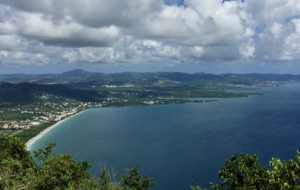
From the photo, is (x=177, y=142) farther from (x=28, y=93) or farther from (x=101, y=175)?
(x=28, y=93)

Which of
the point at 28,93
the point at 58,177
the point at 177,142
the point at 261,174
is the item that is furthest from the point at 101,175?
the point at 28,93

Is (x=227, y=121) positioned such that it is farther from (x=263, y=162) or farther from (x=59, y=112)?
(x=59, y=112)

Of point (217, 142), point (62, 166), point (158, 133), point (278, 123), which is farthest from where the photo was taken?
point (278, 123)

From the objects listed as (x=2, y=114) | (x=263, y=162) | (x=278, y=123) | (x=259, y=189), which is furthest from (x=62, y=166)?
(x=2, y=114)

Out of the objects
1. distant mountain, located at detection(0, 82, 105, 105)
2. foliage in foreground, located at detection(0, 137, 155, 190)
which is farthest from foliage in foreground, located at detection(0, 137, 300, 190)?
distant mountain, located at detection(0, 82, 105, 105)

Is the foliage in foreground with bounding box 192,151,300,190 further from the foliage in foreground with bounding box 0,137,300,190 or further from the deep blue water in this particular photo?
the deep blue water

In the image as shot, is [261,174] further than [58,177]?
→ No

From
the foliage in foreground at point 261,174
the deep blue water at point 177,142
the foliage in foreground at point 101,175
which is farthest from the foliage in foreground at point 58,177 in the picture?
the deep blue water at point 177,142

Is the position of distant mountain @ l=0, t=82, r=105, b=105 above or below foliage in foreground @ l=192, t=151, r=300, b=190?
below
